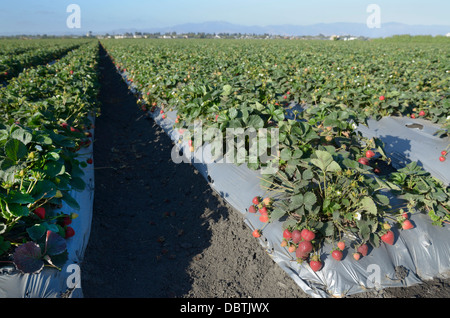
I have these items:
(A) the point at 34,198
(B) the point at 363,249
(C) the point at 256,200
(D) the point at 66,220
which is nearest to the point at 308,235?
(B) the point at 363,249

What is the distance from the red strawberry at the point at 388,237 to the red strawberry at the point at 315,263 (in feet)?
2.29

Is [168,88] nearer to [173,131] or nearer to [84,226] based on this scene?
[173,131]

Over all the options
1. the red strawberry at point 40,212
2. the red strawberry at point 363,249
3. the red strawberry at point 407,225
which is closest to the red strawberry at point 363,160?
the red strawberry at point 407,225

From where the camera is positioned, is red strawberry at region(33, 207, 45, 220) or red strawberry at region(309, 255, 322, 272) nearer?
red strawberry at region(33, 207, 45, 220)

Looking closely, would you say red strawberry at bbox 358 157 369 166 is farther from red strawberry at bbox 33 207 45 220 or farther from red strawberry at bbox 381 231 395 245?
red strawberry at bbox 33 207 45 220

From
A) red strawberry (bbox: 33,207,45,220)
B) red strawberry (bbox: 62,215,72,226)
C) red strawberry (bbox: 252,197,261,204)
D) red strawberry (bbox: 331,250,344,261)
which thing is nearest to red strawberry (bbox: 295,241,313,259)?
red strawberry (bbox: 331,250,344,261)

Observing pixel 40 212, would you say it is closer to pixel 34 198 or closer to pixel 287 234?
pixel 34 198

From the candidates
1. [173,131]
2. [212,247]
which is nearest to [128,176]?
[173,131]

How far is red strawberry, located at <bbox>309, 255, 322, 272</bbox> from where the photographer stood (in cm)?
241

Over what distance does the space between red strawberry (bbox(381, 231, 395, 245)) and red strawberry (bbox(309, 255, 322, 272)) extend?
698 mm

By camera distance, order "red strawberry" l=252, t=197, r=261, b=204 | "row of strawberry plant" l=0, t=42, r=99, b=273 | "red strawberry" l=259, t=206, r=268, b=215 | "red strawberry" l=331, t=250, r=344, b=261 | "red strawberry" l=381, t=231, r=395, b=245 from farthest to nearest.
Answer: "red strawberry" l=252, t=197, r=261, b=204 < "red strawberry" l=259, t=206, r=268, b=215 < "red strawberry" l=381, t=231, r=395, b=245 < "red strawberry" l=331, t=250, r=344, b=261 < "row of strawberry plant" l=0, t=42, r=99, b=273

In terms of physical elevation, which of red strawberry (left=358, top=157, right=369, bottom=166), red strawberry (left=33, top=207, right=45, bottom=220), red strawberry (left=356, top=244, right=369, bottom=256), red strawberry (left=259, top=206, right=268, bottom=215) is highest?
red strawberry (left=358, top=157, right=369, bottom=166)
